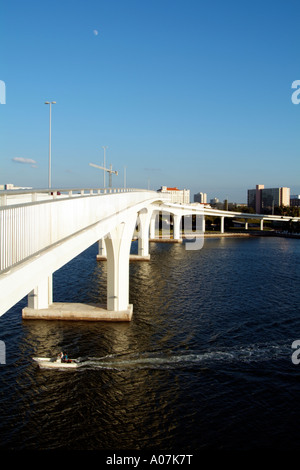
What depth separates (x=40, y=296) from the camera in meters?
25.5

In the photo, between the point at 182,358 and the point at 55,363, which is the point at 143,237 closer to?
the point at 182,358

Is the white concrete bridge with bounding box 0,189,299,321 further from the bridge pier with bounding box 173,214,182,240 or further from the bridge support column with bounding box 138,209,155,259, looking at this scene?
the bridge pier with bounding box 173,214,182,240

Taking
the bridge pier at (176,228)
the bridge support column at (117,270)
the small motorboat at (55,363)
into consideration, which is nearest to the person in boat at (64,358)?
the small motorboat at (55,363)

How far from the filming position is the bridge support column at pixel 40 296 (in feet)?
82.2

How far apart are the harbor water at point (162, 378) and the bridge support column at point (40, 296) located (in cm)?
122

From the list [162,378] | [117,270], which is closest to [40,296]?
[117,270]

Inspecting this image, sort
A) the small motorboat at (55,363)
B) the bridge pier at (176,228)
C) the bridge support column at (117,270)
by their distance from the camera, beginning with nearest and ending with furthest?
1. the small motorboat at (55,363)
2. the bridge support column at (117,270)
3. the bridge pier at (176,228)

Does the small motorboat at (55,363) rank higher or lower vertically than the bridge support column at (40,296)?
lower

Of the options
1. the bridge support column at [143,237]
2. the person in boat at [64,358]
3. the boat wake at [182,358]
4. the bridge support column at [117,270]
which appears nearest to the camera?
the person in boat at [64,358]

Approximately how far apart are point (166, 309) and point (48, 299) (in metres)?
8.09

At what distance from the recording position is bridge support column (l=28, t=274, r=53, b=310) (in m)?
25.1

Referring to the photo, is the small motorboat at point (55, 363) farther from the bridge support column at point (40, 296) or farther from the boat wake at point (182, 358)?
the bridge support column at point (40, 296)

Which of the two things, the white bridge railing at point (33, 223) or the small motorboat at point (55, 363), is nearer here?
the white bridge railing at point (33, 223)
